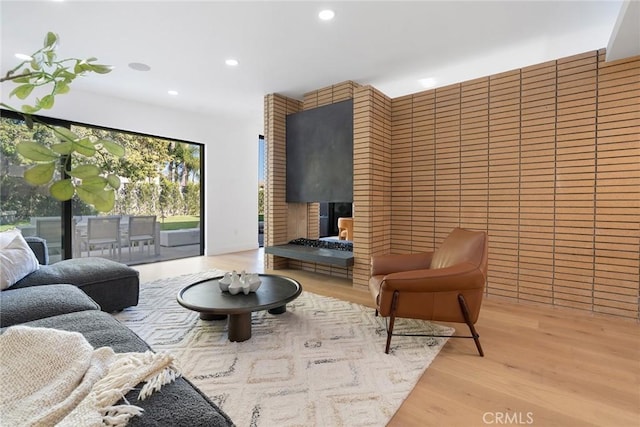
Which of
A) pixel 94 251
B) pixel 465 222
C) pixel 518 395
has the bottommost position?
pixel 518 395

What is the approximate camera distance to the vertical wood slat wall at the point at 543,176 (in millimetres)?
2846

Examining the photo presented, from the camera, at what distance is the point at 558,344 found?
243cm

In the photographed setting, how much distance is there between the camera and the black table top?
7.68 feet

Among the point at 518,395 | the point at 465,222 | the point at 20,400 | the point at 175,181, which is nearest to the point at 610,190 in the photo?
the point at 465,222

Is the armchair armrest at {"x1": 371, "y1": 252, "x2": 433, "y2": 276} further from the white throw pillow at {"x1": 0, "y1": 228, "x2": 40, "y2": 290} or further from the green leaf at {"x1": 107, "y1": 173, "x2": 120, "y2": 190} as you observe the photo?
the white throw pillow at {"x1": 0, "y1": 228, "x2": 40, "y2": 290}

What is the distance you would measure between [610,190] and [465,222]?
128 centimetres

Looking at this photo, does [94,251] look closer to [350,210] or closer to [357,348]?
[350,210]

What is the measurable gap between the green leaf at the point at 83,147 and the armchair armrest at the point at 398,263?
269 centimetres

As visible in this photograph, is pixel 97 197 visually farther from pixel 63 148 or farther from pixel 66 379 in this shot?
pixel 66 379

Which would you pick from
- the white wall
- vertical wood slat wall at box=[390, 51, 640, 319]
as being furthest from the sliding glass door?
vertical wood slat wall at box=[390, 51, 640, 319]

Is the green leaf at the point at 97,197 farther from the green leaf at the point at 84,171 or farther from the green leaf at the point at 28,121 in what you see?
the green leaf at the point at 28,121

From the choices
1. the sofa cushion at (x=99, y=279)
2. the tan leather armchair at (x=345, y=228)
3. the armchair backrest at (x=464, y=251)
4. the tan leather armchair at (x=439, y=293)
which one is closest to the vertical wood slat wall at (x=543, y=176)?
the armchair backrest at (x=464, y=251)

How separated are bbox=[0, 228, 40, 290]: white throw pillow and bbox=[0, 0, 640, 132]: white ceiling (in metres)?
1.90

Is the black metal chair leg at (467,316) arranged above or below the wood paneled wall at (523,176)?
below
